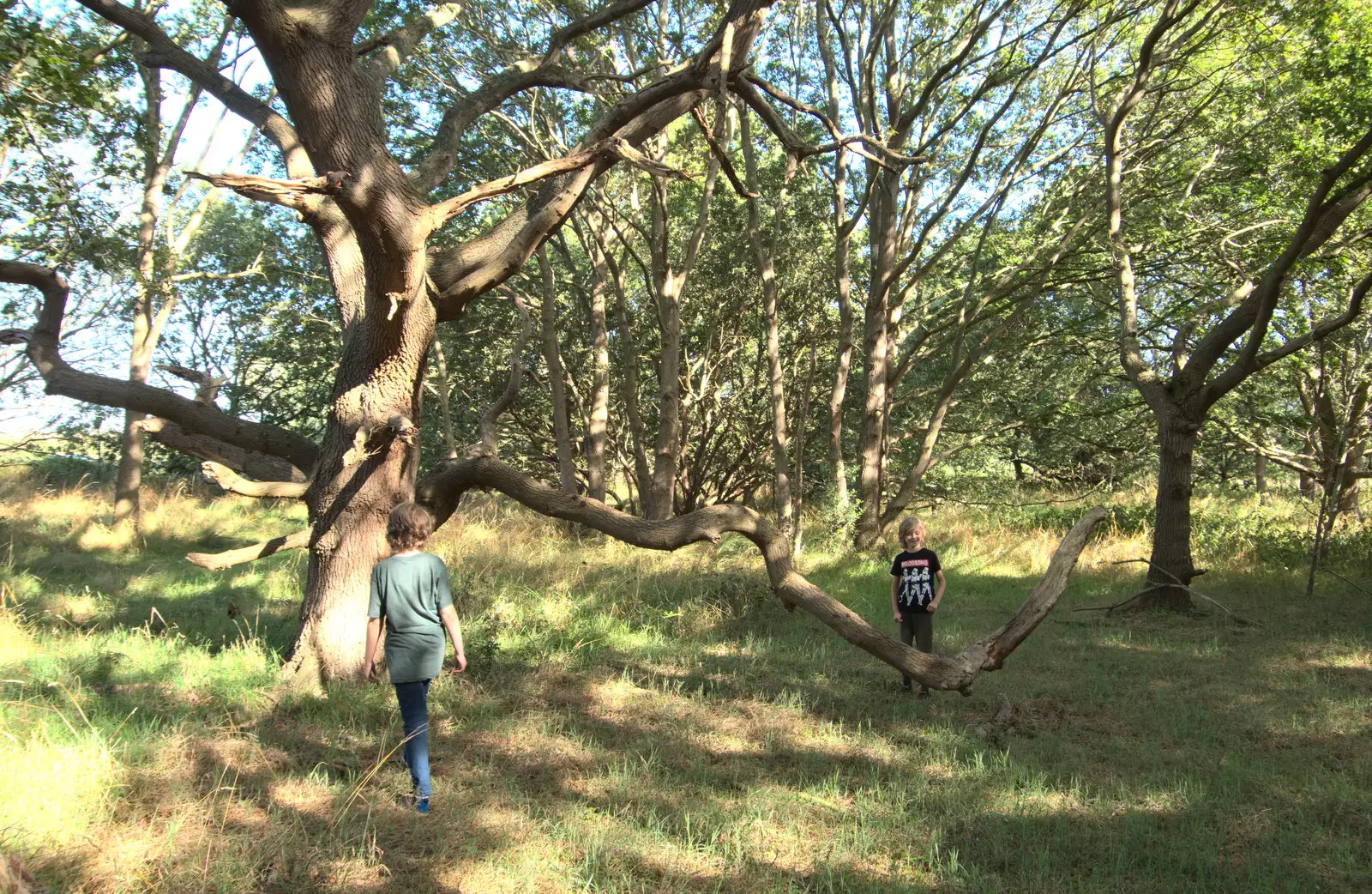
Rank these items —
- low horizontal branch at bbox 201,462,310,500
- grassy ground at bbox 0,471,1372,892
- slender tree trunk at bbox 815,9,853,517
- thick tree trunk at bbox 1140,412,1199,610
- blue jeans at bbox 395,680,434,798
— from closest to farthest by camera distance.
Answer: grassy ground at bbox 0,471,1372,892, blue jeans at bbox 395,680,434,798, low horizontal branch at bbox 201,462,310,500, thick tree trunk at bbox 1140,412,1199,610, slender tree trunk at bbox 815,9,853,517

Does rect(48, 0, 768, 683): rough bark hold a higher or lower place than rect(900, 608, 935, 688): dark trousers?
higher

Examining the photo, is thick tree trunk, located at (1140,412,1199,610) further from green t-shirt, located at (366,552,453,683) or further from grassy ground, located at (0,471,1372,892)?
green t-shirt, located at (366,552,453,683)

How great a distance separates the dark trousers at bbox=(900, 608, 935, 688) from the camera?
664 cm

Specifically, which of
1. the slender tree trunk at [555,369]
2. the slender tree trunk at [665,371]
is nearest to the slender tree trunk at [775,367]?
the slender tree trunk at [665,371]

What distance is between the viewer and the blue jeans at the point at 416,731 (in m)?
4.20

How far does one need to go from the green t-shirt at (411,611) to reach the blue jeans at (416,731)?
0.08m

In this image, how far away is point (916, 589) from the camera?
21.8 feet

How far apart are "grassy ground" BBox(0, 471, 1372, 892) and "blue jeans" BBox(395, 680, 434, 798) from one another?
18cm

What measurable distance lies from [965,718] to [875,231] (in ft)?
34.7

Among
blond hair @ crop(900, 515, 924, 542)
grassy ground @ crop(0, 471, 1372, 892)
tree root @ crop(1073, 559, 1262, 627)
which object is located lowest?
grassy ground @ crop(0, 471, 1372, 892)

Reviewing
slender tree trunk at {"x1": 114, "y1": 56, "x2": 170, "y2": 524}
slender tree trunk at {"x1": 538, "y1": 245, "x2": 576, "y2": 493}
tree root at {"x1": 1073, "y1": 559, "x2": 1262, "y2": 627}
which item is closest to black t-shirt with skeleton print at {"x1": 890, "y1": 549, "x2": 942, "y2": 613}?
tree root at {"x1": 1073, "y1": 559, "x2": 1262, "y2": 627}

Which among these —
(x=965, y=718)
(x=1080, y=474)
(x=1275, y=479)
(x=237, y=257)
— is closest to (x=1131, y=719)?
(x=965, y=718)

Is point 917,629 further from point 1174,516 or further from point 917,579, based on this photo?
point 1174,516

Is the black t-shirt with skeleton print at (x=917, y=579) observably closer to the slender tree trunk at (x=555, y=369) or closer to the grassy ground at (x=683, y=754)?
the grassy ground at (x=683, y=754)
